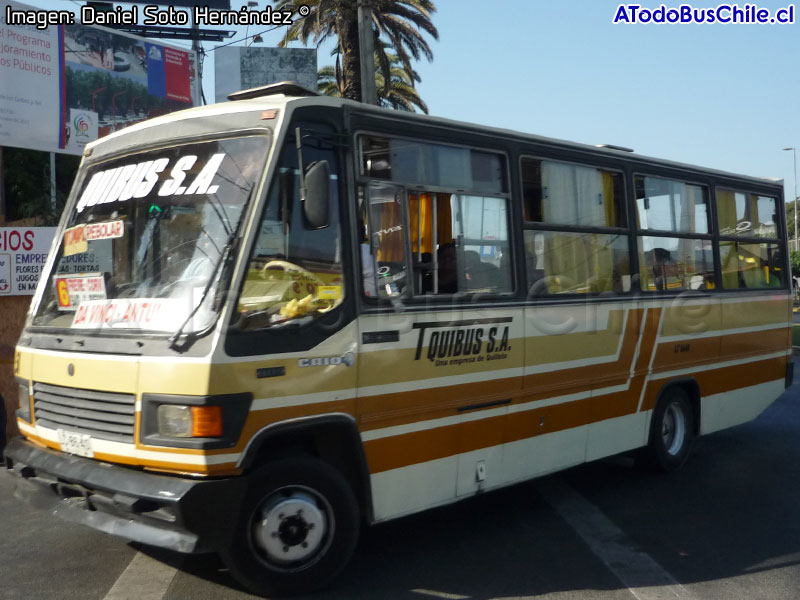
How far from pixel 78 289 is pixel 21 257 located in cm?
535

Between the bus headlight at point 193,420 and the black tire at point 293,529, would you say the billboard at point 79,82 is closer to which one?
the bus headlight at point 193,420

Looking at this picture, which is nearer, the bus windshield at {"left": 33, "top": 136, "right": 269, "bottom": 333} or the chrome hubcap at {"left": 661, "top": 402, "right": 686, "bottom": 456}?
the bus windshield at {"left": 33, "top": 136, "right": 269, "bottom": 333}

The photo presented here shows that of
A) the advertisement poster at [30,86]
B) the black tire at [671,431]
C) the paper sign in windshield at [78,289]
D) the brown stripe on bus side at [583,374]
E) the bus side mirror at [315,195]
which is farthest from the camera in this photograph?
the advertisement poster at [30,86]

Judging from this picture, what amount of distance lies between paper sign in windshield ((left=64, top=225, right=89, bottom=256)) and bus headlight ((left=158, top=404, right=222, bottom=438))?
1.57 meters

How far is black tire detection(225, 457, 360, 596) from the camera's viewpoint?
4.64 metres

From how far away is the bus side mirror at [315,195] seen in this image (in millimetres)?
4742

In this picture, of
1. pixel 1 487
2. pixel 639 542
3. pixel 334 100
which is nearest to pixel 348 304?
pixel 334 100

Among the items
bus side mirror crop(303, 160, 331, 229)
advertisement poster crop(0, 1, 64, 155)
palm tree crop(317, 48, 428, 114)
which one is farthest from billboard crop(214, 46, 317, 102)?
bus side mirror crop(303, 160, 331, 229)

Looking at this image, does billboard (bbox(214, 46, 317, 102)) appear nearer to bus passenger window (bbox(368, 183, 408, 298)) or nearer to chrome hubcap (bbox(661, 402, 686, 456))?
chrome hubcap (bbox(661, 402, 686, 456))

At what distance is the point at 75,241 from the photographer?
5605 millimetres

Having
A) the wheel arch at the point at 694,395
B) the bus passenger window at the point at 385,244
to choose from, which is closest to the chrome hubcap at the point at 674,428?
the wheel arch at the point at 694,395

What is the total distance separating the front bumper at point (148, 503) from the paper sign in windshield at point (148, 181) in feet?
5.34

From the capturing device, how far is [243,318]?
4.59m

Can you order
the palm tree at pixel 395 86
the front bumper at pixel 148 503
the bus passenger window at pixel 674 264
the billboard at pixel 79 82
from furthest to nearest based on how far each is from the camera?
the palm tree at pixel 395 86
the billboard at pixel 79 82
the bus passenger window at pixel 674 264
the front bumper at pixel 148 503
